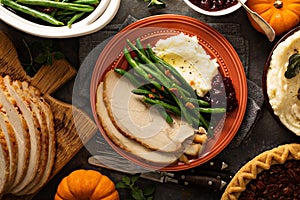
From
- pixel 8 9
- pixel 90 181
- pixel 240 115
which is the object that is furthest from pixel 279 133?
pixel 8 9

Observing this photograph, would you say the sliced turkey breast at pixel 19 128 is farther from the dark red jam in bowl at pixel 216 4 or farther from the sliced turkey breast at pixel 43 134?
the dark red jam in bowl at pixel 216 4

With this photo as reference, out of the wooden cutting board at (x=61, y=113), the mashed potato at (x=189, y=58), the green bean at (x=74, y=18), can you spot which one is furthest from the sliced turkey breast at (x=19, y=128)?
the mashed potato at (x=189, y=58)

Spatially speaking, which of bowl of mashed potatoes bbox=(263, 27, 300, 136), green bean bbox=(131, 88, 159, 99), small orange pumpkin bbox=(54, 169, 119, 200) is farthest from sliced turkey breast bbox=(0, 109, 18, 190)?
bowl of mashed potatoes bbox=(263, 27, 300, 136)

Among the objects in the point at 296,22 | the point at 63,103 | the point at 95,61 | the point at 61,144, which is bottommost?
the point at 61,144

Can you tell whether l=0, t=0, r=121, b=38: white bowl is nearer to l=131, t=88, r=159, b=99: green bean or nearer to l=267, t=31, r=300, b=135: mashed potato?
A: l=131, t=88, r=159, b=99: green bean

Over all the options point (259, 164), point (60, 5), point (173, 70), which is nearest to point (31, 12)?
point (60, 5)

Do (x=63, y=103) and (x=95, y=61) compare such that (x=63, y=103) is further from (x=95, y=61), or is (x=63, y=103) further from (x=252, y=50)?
(x=252, y=50)

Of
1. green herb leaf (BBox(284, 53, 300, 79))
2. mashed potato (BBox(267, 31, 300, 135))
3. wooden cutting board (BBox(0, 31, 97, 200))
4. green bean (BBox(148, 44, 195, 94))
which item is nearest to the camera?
green herb leaf (BBox(284, 53, 300, 79))
